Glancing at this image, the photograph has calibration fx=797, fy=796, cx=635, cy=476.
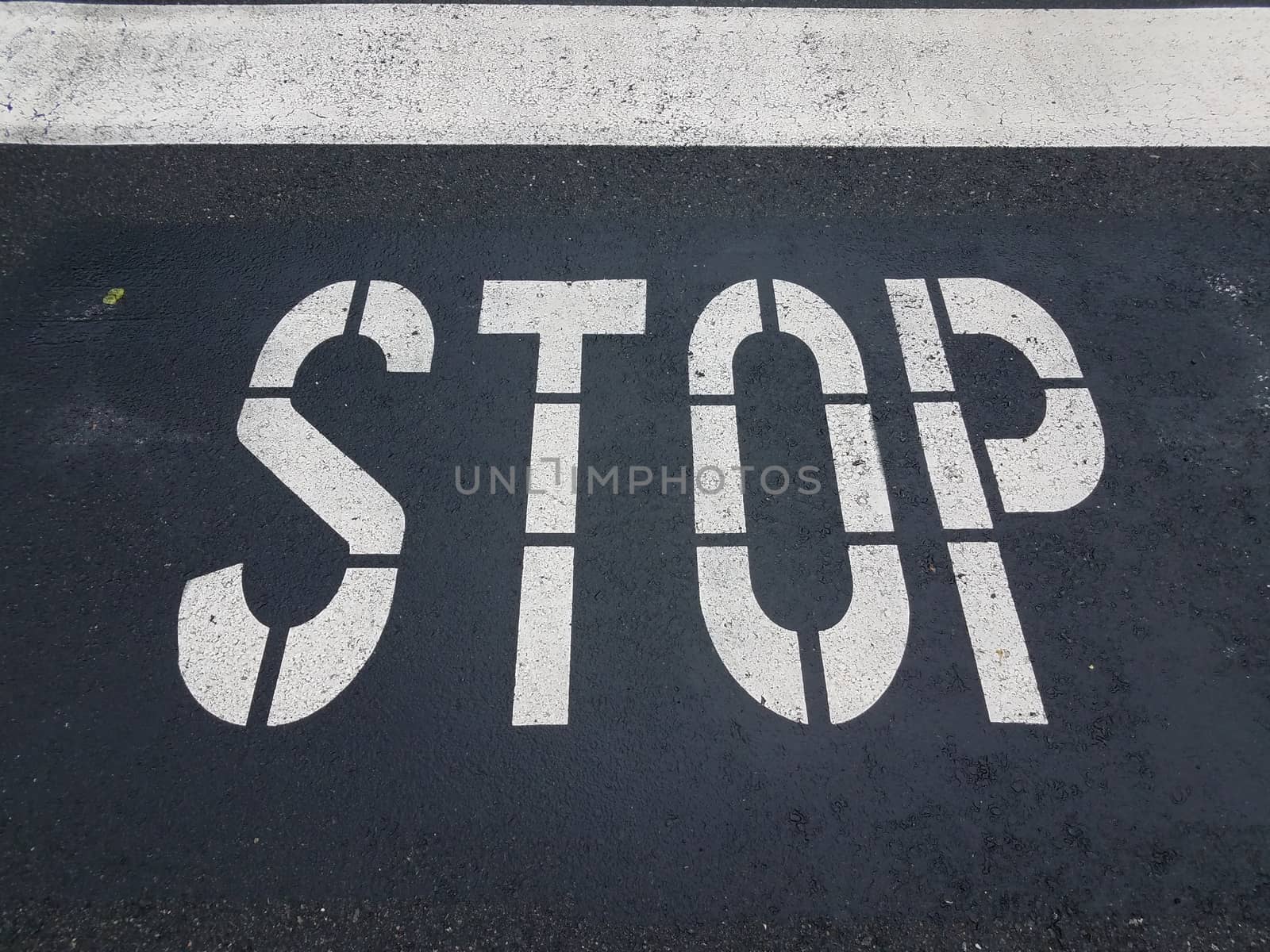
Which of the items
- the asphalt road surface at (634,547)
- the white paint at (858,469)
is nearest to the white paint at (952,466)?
the asphalt road surface at (634,547)

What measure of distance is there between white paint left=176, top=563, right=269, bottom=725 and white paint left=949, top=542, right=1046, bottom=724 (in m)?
3.19

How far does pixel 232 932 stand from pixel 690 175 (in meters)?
4.46

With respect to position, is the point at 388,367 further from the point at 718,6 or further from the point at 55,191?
the point at 718,6

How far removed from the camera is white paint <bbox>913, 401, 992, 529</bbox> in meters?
3.85

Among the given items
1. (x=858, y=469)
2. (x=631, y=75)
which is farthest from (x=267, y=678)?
(x=631, y=75)

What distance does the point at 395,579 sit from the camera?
12.1 feet

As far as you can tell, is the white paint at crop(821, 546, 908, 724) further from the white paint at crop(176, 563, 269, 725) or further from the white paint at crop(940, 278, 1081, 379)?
the white paint at crop(176, 563, 269, 725)

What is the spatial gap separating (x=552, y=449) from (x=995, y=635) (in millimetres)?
2249

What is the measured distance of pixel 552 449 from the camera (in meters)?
4.02

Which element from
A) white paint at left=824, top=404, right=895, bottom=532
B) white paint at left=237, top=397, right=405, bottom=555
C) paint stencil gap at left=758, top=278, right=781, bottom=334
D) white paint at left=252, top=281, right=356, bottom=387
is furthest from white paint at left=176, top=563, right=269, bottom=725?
paint stencil gap at left=758, top=278, right=781, bottom=334

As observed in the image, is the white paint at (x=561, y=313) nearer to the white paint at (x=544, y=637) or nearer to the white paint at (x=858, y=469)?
the white paint at (x=544, y=637)

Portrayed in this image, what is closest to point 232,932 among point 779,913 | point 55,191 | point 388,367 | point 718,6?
A: point 779,913

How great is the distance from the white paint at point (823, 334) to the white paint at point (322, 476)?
7.51 ft

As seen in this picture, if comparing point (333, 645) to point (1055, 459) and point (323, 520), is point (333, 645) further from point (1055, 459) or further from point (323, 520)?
point (1055, 459)
